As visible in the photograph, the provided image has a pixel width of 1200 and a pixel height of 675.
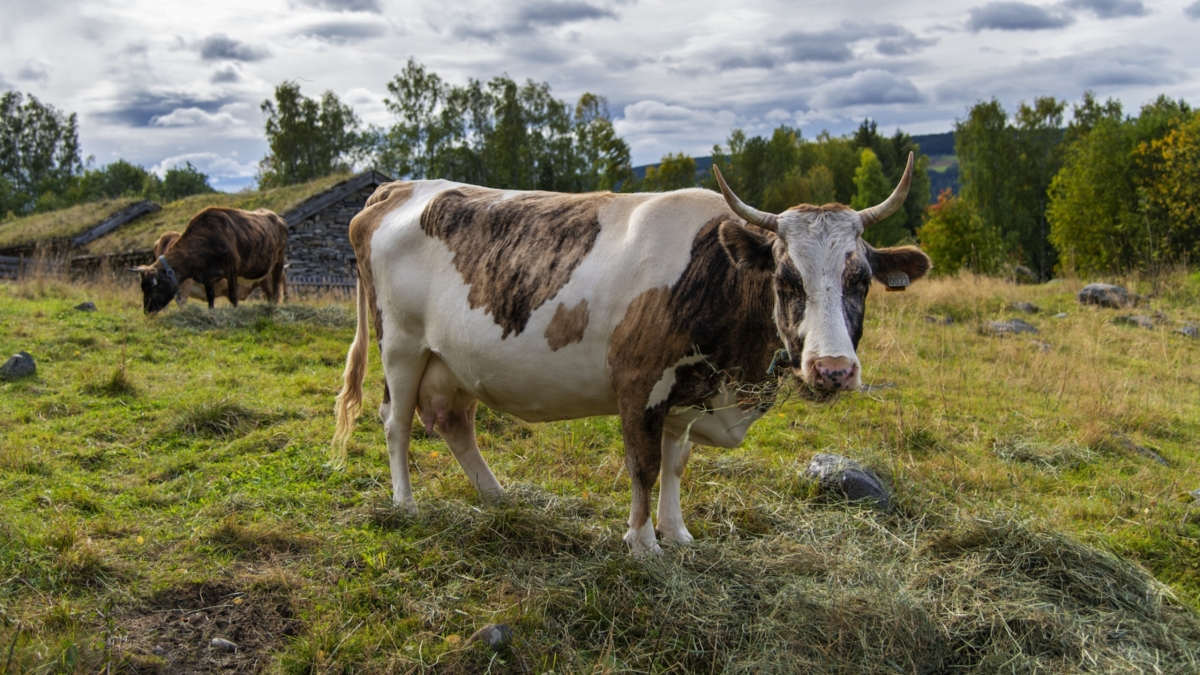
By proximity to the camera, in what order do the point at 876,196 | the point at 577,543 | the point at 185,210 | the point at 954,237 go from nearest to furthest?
the point at 577,543, the point at 185,210, the point at 954,237, the point at 876,196

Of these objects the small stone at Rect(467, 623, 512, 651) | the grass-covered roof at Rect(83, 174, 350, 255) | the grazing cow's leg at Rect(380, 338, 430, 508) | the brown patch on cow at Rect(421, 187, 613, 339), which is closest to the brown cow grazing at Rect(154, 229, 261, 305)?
the grass-covered roof at Rect(83, 174, 350, 255)

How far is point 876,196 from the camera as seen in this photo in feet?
187

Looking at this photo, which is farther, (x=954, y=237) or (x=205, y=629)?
(x=954, y=237)

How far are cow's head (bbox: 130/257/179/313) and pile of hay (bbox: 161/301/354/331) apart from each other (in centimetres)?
29

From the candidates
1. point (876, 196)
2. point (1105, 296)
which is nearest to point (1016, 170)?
point (876, 196)

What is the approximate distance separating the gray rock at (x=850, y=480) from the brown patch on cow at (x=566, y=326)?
2055 millimetres

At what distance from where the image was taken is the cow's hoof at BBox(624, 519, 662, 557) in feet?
14.2

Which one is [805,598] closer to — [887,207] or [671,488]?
[671,488]

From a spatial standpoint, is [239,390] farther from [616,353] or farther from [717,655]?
[717,655]

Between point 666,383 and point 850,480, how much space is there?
1.83 metres

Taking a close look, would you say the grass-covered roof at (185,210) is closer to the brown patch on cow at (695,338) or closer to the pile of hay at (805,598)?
the pile of hay at (805,598)

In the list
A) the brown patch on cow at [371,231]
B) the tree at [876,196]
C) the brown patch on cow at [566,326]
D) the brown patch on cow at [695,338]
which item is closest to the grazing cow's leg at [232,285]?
the brown patch on cow at [371,231]

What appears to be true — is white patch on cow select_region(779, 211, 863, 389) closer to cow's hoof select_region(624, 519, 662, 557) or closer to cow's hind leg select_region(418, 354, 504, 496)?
cow's hoof select_region(624, 519, 662, 557)

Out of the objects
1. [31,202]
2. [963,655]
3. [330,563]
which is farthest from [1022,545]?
[31,202]
